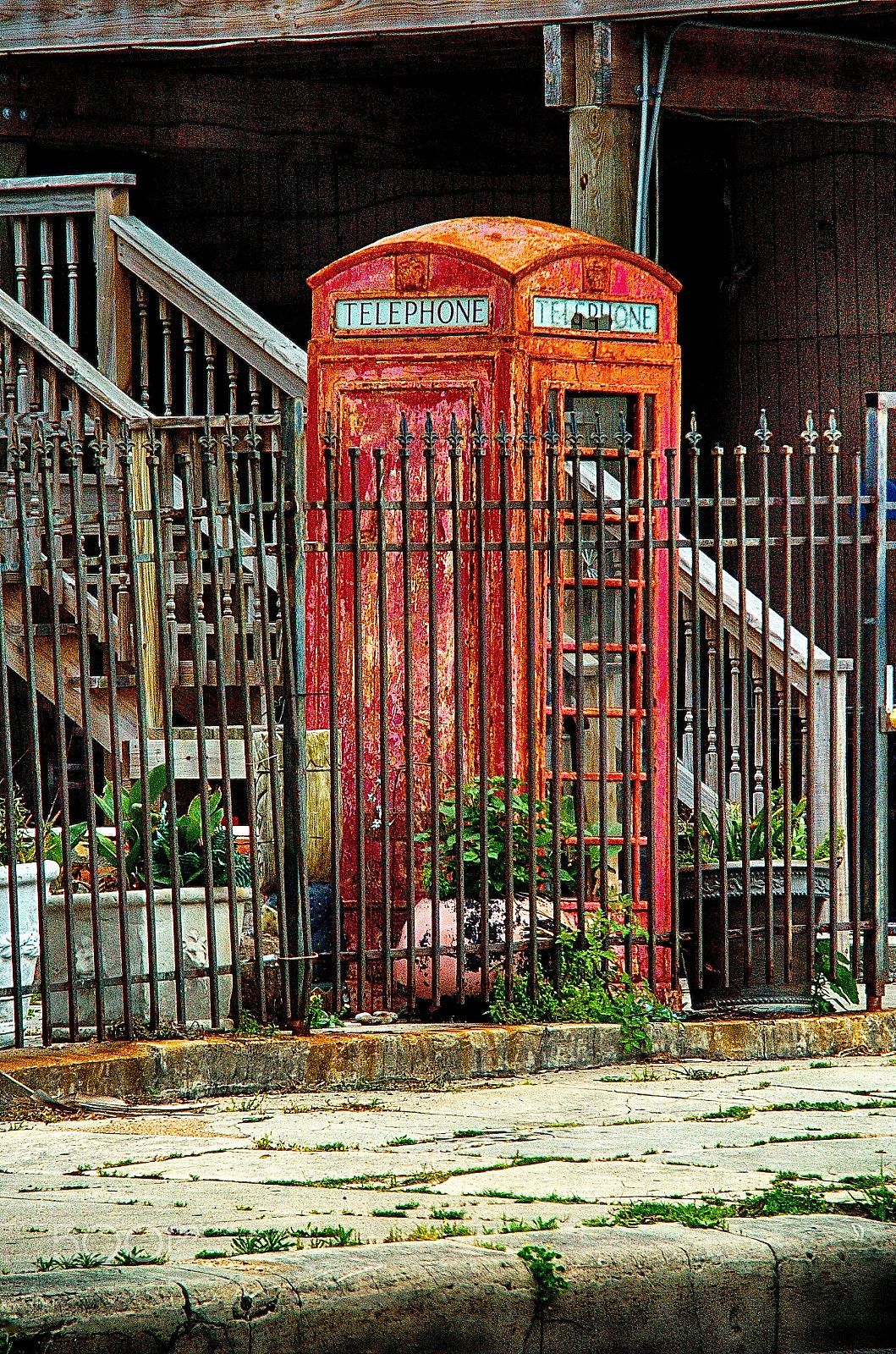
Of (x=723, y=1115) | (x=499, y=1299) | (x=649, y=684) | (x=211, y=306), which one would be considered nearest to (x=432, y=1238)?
(x=499, y=1299)

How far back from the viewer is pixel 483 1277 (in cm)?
400

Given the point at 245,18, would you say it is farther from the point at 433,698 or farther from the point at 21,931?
the point at 21,931

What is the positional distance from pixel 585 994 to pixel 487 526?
191cm

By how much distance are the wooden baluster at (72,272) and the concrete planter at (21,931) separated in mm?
4077

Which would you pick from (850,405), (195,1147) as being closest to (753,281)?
(850,405)

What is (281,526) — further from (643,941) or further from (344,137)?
(344,137)

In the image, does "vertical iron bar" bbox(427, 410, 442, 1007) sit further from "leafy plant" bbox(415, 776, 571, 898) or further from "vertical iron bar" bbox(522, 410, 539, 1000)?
"vertical iron bar" bbox(522, 410, 539, 1000)

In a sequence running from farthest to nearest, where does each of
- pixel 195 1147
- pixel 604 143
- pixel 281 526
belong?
1. pixel 604 143
2. pixel 281 526
3. pixel 195 1147

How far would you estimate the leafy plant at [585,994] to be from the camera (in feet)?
22.6

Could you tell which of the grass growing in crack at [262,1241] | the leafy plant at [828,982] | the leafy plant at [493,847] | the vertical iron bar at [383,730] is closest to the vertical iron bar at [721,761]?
the leafy plant at [828,982]

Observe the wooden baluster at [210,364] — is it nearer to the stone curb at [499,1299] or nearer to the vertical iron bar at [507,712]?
the vertical iron bar at [507,712]

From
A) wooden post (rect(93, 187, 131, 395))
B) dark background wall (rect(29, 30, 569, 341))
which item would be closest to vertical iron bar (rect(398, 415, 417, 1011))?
wooden post (rect(93, 187, 131, 395))

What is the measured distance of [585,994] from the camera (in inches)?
273

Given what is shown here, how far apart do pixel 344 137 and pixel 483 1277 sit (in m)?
10.1
